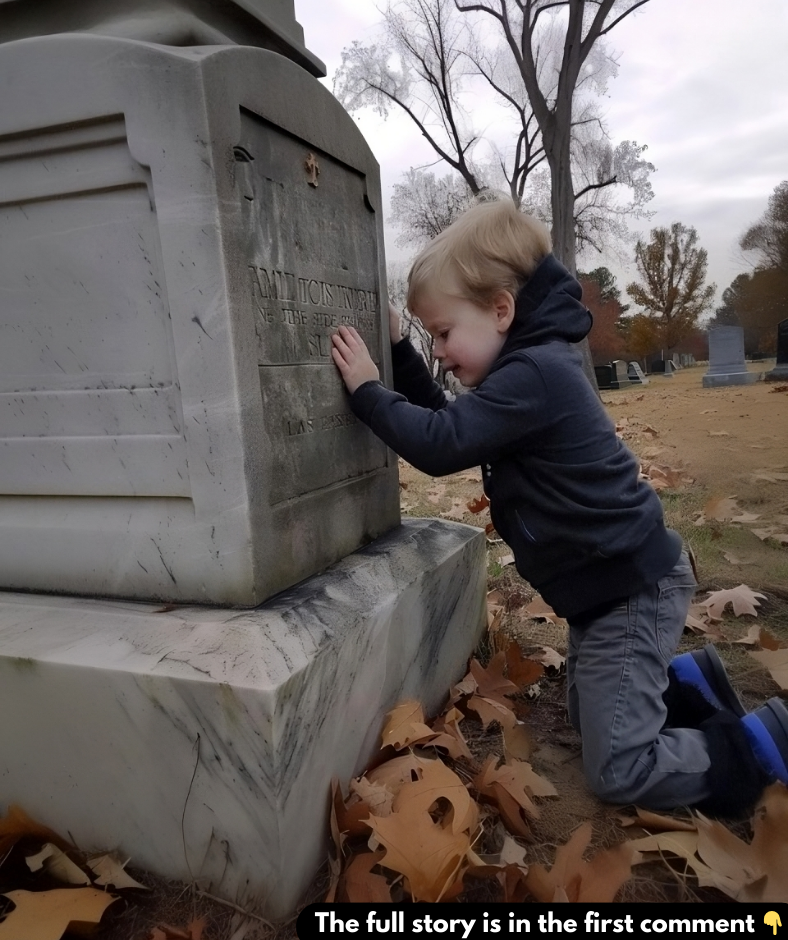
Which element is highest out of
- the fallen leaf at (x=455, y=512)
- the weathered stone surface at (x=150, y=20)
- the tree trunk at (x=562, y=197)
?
the tree trunk at (x=562, y=197)

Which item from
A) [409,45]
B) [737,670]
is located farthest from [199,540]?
[409,45]

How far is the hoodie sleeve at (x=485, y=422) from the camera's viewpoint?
1626mm

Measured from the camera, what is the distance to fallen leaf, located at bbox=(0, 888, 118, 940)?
1181 mm

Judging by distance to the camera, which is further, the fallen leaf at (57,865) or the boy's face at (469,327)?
the boy's face at (469,327)

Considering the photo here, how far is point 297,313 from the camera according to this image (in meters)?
1.75

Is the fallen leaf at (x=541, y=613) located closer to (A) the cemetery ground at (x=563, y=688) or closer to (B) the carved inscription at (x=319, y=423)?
(A) the cemetery ground at (x=563, y=688)

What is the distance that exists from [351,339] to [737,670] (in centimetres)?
163

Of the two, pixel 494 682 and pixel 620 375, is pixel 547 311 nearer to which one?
pixel 494 682

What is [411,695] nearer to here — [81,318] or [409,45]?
[81,318]

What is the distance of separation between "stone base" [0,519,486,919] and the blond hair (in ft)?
2.82

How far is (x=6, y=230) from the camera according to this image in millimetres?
1651

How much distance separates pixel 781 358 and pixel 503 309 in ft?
52.7

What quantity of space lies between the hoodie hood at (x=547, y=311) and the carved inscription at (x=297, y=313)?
0.51 metres

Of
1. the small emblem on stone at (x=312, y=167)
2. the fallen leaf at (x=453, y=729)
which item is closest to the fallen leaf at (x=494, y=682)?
the fallen leaf at (x=453, y=729)
